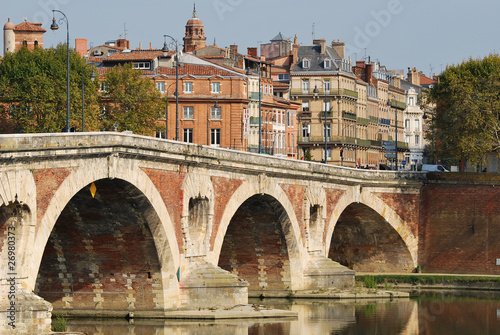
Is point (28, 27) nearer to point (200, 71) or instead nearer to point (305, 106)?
point (200, 71)

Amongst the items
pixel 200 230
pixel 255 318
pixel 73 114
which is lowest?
pixel 255 318

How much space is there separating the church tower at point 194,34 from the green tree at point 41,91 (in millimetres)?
37687

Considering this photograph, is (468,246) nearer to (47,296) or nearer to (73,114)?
(73,114)

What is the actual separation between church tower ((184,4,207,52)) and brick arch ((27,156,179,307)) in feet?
267

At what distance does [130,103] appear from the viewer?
11062 cm

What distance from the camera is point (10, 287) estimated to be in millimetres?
49906

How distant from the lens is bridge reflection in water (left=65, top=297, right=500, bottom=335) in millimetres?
62344

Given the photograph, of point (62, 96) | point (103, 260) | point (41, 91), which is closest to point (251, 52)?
point (62, 96)

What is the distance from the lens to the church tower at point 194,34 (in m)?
145

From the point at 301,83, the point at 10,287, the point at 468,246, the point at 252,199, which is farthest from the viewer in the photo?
the point at 301,83

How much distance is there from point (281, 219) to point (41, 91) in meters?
32.8

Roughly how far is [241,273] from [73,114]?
27964 mm

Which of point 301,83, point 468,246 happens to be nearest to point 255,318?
point 468,246

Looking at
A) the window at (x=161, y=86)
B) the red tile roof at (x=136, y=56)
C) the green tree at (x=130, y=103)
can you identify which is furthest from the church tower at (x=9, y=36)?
the green tree at (x=130, y=103)
